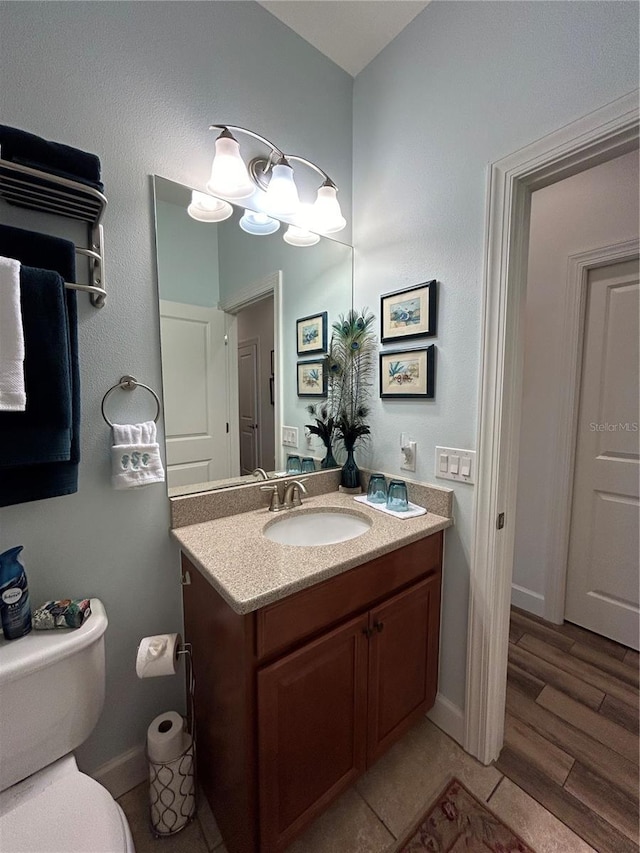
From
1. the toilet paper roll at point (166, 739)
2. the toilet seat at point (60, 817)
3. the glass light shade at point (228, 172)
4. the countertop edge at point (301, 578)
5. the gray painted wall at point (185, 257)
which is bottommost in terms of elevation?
the toilet paper roll at point (166, 739)

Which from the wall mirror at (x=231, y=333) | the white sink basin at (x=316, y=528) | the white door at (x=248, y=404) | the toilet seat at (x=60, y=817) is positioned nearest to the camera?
the toilet seat at (x=60, y=817)

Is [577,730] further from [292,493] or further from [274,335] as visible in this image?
[274,335]

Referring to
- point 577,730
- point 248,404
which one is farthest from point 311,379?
point 577,730

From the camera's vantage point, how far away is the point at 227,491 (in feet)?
4.50

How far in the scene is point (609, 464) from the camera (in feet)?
6.21

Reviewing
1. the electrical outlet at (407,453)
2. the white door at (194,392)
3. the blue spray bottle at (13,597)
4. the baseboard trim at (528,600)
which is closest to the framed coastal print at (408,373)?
the electrical outlet at (407,453)

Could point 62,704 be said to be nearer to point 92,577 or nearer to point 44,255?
point 92,577

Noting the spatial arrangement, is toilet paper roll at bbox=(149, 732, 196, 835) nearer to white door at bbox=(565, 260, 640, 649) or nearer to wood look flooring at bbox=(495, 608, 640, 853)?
wood look flooring at bbox=(495, 608, 640, 853)

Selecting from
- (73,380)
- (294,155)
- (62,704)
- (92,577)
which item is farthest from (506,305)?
(62,704)

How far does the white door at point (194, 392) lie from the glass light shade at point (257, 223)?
13.9 inches

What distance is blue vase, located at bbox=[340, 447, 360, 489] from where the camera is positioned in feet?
5.49

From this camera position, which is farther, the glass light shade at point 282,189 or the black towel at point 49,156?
the glass light shade at point 282,189

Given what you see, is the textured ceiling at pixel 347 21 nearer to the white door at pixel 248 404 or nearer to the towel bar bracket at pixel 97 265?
the towel bar bracket at pixel 97 265

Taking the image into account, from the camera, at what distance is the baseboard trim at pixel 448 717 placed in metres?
1.39
